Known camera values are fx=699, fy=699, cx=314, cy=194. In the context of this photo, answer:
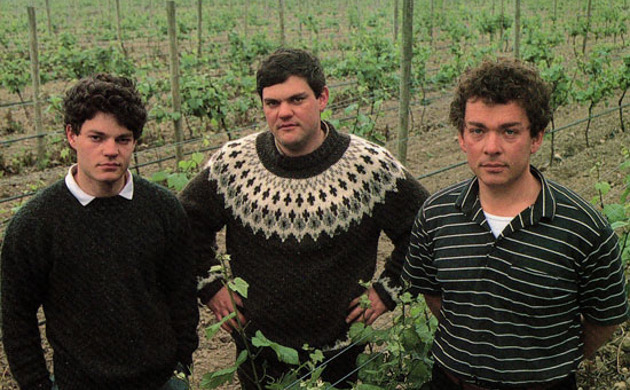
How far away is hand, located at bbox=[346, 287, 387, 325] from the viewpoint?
2.54 m

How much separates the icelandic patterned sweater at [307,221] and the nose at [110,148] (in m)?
0.54

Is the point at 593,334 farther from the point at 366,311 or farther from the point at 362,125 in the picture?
the point at 362,125

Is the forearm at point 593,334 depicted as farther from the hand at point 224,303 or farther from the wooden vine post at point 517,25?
the wooden vine post at point 517,25

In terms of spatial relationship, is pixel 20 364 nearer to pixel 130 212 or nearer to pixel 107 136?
pixel 130 212

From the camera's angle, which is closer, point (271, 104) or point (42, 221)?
point (42, 221)

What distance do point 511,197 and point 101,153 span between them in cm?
119

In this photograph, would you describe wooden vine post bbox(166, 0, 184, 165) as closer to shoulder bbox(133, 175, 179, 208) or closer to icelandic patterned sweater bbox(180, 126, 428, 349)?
icelandic patterned sweater bbox(180, 126, 428, 349)

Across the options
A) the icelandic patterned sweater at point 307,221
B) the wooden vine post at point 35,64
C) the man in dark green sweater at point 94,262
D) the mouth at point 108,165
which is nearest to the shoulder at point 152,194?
the man in dark green sweater at point 94,262

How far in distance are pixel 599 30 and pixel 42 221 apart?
17488 mm

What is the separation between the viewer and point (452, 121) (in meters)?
2.06

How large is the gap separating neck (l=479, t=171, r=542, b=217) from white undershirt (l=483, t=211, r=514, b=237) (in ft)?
0.04

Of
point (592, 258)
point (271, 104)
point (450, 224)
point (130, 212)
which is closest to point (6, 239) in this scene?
point (130, 212)

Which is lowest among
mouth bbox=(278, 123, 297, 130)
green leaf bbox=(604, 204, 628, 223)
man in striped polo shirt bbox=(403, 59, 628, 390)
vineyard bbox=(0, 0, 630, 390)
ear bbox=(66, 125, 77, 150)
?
vineyard bbox=(0, 0, 630, 390)

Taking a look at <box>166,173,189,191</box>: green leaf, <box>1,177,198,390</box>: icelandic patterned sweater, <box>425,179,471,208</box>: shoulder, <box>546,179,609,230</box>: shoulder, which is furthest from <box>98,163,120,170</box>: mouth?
<box>166,173,189,191</box>: green leaf
